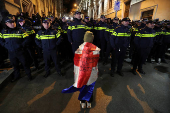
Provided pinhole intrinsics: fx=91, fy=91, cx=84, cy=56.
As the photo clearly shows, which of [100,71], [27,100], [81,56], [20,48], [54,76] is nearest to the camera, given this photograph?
[81,56]

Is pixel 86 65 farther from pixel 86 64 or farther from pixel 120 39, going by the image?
pixel 120 39

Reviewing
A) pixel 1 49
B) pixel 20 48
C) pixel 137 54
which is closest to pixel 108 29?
pixel 137 54

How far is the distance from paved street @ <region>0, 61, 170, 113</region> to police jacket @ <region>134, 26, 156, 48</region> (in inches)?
56.5

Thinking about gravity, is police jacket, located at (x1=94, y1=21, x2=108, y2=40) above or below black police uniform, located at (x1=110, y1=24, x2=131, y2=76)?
above

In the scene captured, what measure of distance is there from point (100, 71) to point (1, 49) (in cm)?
510

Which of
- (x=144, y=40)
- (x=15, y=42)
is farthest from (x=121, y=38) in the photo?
(x=15, y=42)

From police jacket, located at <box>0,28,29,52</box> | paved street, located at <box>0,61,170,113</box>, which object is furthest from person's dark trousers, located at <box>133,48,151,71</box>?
police jacket, located at <box>0,28,29,52</box>

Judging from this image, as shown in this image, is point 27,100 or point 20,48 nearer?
point 27,100

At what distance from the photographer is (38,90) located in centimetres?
313

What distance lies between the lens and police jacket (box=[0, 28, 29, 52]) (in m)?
3.08

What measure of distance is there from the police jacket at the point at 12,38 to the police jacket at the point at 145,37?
4588mm

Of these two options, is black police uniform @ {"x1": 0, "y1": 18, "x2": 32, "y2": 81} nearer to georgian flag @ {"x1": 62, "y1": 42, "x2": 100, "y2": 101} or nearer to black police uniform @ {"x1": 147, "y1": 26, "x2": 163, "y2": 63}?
georgian flag @ {"x1": 62, "y1": 42, "x2": 100, "y2": 101}

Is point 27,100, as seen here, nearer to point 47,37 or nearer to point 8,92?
point 8,92

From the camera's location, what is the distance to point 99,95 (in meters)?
2.92
